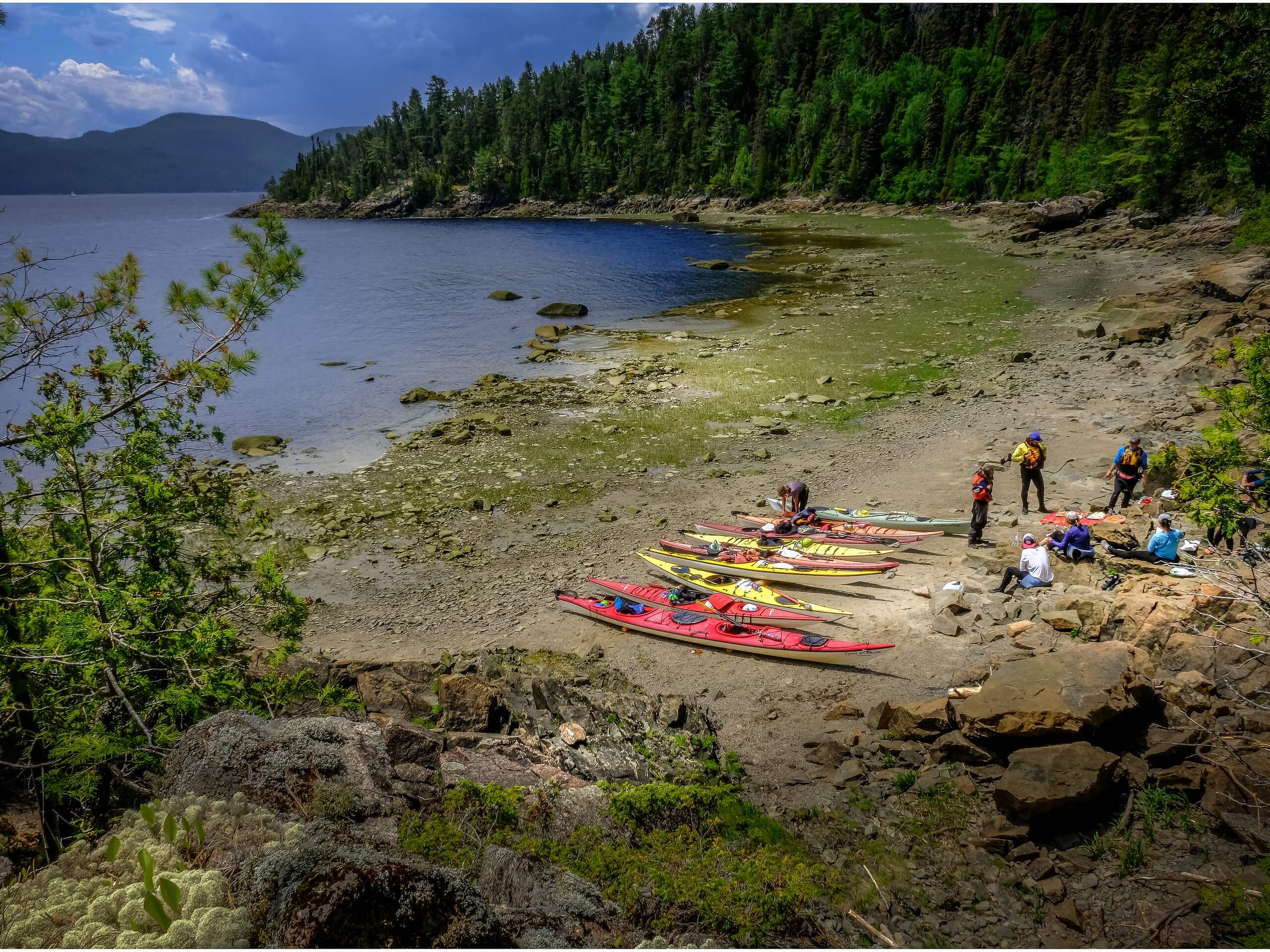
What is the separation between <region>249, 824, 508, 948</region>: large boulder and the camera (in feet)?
14.5

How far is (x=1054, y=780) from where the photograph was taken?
24.2 feet

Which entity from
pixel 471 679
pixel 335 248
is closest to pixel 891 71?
pixel 335 248

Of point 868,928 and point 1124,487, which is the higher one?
point 1124,487

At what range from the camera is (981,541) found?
49.9ft

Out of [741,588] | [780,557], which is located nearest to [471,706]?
[741,588]

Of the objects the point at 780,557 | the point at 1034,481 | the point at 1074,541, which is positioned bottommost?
the point at 780,557

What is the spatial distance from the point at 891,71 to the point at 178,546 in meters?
164

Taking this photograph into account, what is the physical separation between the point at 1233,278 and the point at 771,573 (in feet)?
97.1

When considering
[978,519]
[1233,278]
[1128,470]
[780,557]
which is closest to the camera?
[1128,470]

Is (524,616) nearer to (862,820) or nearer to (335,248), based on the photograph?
(862,820)

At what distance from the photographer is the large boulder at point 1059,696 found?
313 inches

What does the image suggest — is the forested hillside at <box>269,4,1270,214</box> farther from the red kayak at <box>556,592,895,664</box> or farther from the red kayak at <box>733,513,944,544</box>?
the red kayak at <box>556,592,895,664</box>

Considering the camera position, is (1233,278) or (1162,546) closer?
(1162,546)

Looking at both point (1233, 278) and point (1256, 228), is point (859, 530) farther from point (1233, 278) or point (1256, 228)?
point (1256, 228)
